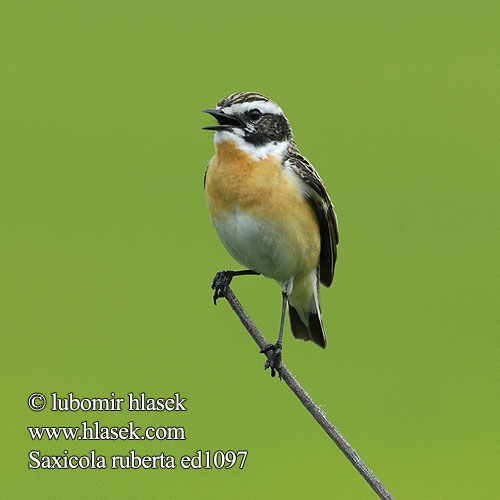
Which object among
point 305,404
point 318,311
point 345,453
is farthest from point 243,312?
point 318,311

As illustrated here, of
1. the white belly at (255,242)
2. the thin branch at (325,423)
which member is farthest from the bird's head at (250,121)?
the thin branch at (325,423)

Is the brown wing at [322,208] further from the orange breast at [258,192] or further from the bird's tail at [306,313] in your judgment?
the bird's tail at [306,313]

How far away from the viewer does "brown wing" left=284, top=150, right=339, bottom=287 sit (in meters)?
5.32

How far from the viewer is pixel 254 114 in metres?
4.87

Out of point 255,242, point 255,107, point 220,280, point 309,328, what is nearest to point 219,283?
point 220,280

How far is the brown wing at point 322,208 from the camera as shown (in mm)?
5324

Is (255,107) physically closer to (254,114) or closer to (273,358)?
(254,114)

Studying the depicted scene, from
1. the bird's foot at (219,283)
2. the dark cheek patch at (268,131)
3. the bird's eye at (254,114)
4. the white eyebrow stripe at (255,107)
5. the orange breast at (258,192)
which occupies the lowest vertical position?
the bird's foot at (219,283)

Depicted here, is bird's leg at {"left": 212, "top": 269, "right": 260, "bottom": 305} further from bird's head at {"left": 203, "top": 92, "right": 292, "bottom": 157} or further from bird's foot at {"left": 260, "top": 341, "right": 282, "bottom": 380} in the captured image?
bird's head at {"left": 203, "top": 92, "right": 292, "bottom": 157}

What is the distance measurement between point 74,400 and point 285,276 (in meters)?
1.72

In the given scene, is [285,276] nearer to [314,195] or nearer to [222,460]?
[314,195]

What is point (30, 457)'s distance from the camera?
4957mm

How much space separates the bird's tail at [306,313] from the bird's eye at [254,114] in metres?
1.55

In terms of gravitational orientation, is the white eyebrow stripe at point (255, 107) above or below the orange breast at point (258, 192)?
above
